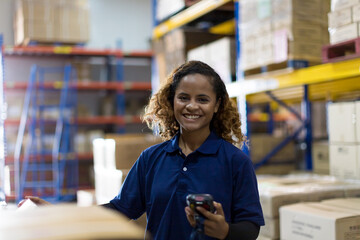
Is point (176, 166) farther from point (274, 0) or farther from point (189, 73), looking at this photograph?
point (274, 0)

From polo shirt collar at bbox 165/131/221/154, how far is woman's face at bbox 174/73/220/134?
7cm

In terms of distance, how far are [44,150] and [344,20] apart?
20.2 feet

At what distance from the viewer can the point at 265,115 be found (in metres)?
9.02

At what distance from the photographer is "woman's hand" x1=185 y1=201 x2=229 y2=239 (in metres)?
1.38

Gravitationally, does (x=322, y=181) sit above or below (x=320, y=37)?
below

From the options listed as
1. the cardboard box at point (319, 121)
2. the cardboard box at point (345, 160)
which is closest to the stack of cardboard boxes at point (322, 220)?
the cardboard box at point (345, 160)

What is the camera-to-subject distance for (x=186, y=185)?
1652 millimetres

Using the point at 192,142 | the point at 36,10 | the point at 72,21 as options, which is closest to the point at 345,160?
the point at 192,142

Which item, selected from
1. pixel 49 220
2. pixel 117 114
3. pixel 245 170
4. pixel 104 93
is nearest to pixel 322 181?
pixel 245 170

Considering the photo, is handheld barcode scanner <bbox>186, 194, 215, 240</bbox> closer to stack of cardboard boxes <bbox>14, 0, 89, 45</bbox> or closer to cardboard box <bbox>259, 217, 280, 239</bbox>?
cardboard box <bbox>259, 217, 280, 239</bbox>

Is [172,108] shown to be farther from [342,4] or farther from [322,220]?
[342,4]

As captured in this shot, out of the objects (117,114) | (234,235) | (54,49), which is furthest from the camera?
(117,114)

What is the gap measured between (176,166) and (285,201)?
1442mm

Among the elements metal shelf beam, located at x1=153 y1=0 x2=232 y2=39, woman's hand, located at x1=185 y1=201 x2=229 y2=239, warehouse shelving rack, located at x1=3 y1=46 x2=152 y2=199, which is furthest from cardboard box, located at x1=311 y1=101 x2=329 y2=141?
woman's hand, located at x1=185 y1=201 x2=229 y2=239
